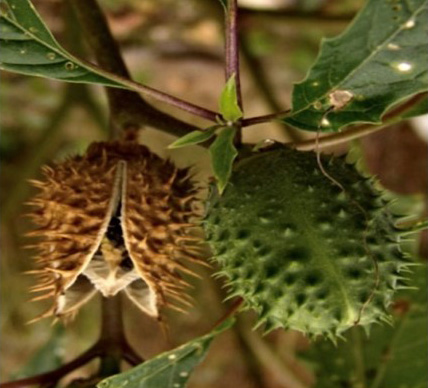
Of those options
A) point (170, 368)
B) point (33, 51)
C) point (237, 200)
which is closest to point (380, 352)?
point (170, 368)

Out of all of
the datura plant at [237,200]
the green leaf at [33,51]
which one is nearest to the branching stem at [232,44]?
the datura plant at [237,200]

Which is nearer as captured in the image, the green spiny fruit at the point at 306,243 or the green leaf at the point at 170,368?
the green spiny fruit at the point at 306,243

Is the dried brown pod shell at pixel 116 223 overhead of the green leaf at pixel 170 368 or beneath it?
overhead

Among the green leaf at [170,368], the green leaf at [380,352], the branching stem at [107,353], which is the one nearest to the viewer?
the green leaf at [170,368]

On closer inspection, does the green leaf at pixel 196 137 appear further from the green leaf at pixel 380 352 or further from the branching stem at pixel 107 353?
the green leaf at pixel 380 352

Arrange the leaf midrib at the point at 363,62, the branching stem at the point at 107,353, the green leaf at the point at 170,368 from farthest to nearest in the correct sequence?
the branching stem at the point at 107,353 → the green leaf at the point at 170,368 → the leaf midrib at the point at 363,62

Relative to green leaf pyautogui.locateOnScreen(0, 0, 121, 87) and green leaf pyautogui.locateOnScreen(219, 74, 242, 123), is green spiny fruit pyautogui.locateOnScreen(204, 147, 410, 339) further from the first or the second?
green leaf pyautogui.locateOnScreen(0, 0, 121, 87)

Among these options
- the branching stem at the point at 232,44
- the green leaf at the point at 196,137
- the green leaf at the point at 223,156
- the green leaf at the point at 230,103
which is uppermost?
the branching stem at the point at 232,44

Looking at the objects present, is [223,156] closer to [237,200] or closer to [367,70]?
[237,200]
